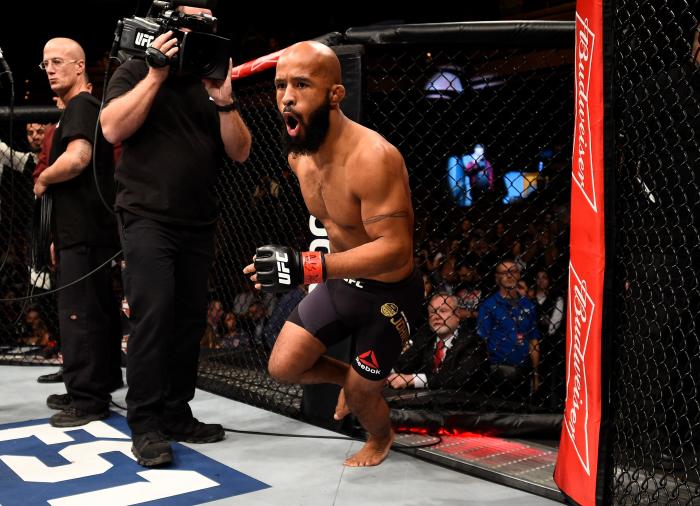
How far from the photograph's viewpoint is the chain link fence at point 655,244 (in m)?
1.55

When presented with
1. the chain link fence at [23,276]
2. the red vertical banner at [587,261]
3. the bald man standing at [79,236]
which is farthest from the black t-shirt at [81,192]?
the red vertical banner at [587,261]

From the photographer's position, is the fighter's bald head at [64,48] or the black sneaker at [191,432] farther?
the fighter's bald head at [64,48]

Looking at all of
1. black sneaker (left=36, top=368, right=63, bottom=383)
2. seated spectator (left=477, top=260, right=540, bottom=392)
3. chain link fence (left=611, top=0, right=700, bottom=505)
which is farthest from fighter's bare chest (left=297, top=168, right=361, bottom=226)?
black sneaker (left=36, top=368, right=63, bottom=383)

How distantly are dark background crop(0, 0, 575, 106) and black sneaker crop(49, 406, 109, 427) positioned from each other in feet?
20.9

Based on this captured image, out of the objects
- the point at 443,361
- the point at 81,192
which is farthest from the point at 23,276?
the point at 443,361

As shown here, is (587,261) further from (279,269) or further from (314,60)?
(314,60)

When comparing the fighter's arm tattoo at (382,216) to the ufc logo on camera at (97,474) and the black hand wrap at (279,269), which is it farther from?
the ufc logo on camera at (97,474)

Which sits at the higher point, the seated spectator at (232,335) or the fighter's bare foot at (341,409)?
the fighter's bare foot at (341,409)

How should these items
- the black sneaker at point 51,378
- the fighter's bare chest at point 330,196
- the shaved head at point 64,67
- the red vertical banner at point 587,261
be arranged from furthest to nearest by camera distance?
the black sneaker at point 51,378 → the shaved head at point 64,67 → the fighter's bare chest at point 330,196 → the red vertical banner at point 587,261

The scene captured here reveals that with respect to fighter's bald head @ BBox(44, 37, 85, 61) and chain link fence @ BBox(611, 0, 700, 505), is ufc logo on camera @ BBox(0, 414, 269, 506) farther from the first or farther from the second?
fighter's bald head @ BBox(44, 37, 85, 61)

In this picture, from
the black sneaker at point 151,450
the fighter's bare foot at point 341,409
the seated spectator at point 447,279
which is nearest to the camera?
the black sneaker at point 151,450

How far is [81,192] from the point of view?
244 centimetres

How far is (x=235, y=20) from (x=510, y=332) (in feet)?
22.9

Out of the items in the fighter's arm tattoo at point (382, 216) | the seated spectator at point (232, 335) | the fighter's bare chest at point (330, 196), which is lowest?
the seated spectator at point (232, 335)
